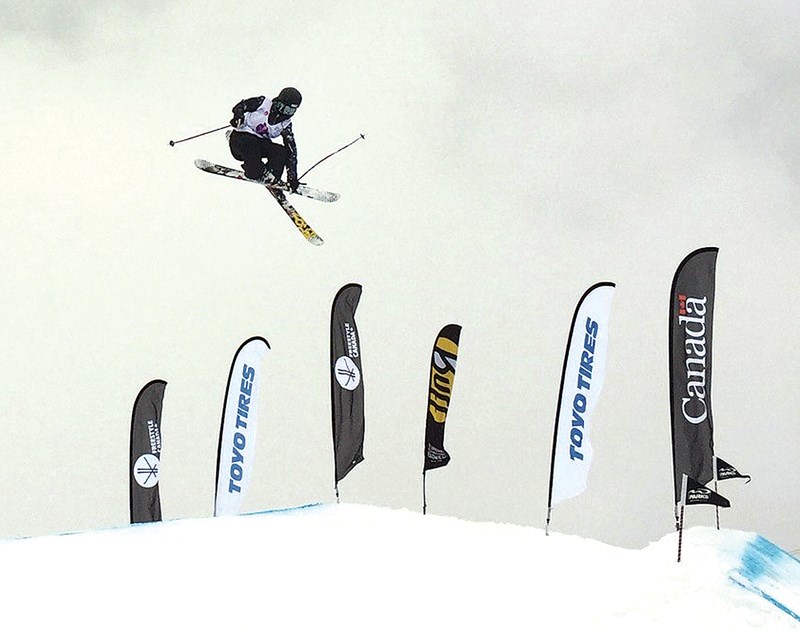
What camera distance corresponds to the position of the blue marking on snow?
7.59 metres

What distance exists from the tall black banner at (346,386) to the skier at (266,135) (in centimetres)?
494

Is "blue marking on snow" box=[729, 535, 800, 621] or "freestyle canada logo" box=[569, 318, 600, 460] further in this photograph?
"freestyle canada logo" box=[569, 318, 600, 460]

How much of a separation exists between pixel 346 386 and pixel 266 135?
6725 millimetres

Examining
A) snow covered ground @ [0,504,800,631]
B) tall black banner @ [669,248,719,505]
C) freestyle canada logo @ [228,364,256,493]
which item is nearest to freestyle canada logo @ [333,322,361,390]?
freestyle canada logo @ [228,364,256,493]

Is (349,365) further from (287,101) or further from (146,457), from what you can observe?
(287,101)

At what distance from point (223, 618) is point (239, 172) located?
1398 centimetres

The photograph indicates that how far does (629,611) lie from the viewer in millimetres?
6578

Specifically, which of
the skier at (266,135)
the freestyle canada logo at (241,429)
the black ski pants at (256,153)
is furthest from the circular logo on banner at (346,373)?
the black ski pants at (256,153)

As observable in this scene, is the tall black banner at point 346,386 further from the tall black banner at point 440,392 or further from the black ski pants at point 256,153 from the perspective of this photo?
the black ski pants at point 256,153

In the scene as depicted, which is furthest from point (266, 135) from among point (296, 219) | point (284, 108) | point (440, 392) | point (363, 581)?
point (363, 581)

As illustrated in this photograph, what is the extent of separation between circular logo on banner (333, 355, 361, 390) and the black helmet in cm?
572

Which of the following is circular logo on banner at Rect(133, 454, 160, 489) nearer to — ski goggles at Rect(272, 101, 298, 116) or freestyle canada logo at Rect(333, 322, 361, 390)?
freestyle canada logo at Rect(333, 322, 361, 390)

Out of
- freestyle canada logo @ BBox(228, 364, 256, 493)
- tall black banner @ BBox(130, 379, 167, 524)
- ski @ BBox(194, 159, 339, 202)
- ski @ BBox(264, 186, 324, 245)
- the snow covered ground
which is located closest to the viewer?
the snow covered ground

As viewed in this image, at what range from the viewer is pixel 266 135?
60.7ft
